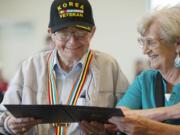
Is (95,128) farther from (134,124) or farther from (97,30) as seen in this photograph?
(97,30)

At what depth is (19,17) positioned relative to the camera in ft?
21.4

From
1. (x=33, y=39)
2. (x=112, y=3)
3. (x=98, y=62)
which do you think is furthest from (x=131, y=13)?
(x=98, y=62)

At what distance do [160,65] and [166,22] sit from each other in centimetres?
21

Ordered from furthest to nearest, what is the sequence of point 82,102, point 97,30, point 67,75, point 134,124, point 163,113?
point 97,30
point 67,75
point 82,102
point 163,113
point 134,124

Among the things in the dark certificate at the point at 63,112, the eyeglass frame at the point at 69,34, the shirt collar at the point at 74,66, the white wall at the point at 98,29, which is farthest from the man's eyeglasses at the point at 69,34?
the white wall at the point at 98,29

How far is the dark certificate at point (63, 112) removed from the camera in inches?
58.9

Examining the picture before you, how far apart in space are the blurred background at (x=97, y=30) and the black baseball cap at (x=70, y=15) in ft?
12.3

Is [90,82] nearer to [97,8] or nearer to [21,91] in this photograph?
[21,91]

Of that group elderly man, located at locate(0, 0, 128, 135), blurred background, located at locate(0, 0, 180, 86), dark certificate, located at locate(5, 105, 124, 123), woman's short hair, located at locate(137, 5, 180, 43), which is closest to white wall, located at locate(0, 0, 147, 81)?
blurred background, located at locate(0, 0, 180, 86)

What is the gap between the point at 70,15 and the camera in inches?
74.0

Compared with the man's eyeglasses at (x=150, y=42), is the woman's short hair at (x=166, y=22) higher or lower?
higher

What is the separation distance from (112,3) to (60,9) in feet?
13.6

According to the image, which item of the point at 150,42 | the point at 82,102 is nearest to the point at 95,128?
the point at 82,102

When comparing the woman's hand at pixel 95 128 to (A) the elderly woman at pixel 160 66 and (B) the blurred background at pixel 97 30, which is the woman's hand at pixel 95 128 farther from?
(B) the blurred background at pixel 97 30
